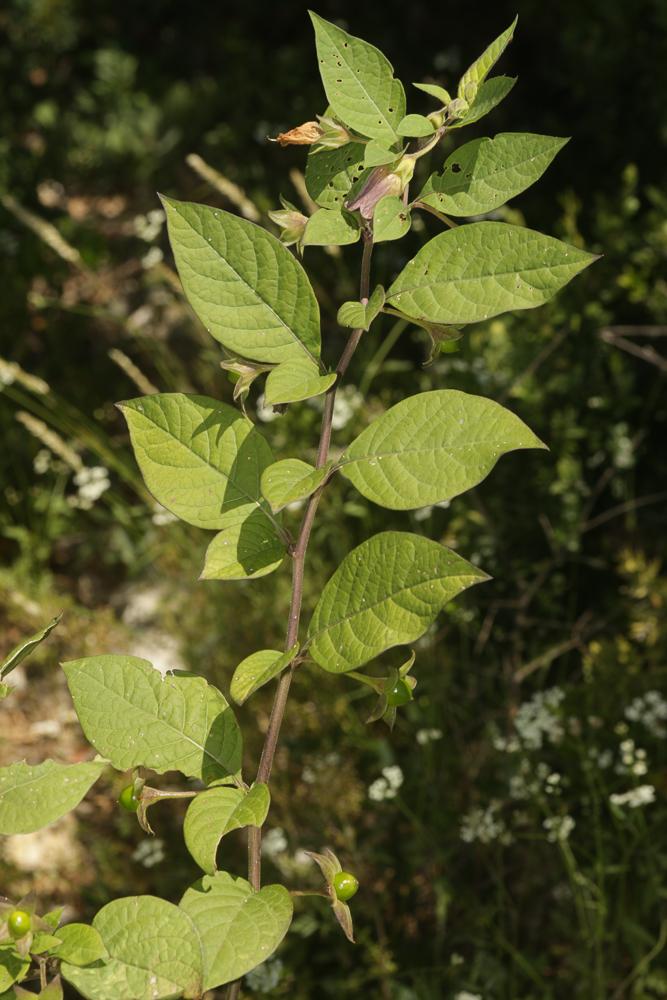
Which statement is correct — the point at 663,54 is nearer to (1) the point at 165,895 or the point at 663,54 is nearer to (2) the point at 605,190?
(2) the point at 605,190

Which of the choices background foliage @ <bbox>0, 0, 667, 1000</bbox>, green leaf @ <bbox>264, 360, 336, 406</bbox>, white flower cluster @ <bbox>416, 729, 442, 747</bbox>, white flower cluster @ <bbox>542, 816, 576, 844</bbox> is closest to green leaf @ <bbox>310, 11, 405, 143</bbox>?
green leaf @ <bbox>264, 360, 336, 406</bbox>

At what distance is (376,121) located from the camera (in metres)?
0.71

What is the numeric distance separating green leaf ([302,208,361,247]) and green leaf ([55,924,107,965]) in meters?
0.48

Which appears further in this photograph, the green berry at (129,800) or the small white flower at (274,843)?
the small white flower at (274,843)

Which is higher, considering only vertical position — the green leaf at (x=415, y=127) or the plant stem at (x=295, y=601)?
the green leaf at (x=415, y=127)

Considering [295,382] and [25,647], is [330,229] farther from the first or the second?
[25,647]

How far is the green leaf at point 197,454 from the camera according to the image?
0.75 meters

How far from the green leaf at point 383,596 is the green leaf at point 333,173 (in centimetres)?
24

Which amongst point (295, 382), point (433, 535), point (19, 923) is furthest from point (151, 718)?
point (433, 535)

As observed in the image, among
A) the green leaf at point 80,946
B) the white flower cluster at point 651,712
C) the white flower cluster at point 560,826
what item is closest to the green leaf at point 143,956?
the green leaf at point 80,946

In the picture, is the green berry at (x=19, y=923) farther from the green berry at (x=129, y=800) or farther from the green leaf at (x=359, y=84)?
the green leaf at (x=359, y=84)

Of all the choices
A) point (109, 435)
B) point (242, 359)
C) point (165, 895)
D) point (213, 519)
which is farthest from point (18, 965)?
point (109, 435)

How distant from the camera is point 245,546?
77 cm

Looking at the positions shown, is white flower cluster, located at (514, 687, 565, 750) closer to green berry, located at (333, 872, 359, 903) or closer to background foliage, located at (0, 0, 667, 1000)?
background foliage, located at (0, 0, 667, 1000)
